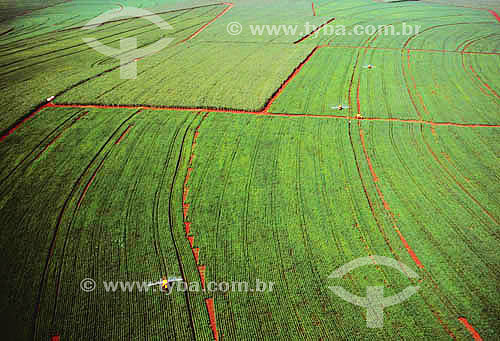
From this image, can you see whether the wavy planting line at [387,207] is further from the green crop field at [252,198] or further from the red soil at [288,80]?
the red soil at [288,80]

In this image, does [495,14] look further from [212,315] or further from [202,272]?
[212,315]

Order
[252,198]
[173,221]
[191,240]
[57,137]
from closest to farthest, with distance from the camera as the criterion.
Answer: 1. [191,240]
2. [173,221]
3. [252,198]
4. [57,137]

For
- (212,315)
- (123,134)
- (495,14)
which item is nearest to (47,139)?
(123,134)

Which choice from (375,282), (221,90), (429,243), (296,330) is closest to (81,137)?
(221,90)

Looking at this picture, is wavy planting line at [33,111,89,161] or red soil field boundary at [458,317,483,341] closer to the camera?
red soil field boundary at [458,317,483,341]

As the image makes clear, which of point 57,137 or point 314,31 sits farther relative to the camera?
point 314,31

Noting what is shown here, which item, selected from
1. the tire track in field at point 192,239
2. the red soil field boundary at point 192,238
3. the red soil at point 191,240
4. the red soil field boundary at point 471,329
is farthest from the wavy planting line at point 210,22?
the red soil field boundary at point 471,329

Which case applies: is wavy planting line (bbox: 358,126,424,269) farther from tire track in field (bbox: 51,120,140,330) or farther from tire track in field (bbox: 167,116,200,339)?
tire track in field (bbox: 51,120,140,330)

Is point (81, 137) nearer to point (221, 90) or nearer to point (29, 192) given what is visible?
point (29, 192)

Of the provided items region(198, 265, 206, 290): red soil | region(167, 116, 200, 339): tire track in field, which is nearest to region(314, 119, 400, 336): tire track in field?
region(198, 265, 206, 290): red soil
